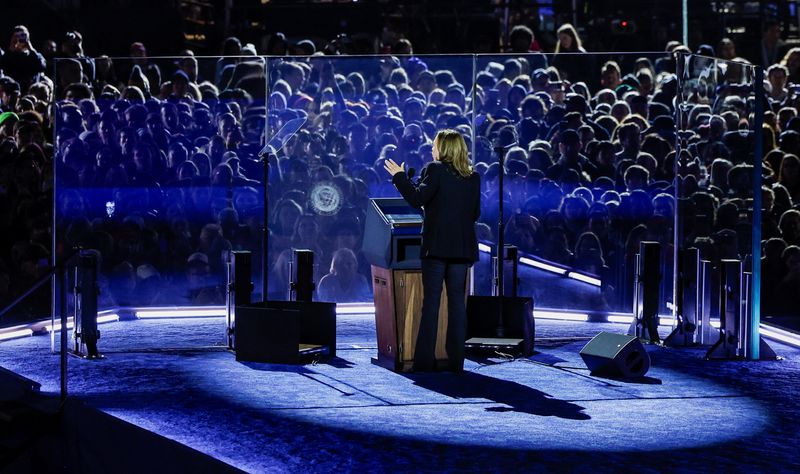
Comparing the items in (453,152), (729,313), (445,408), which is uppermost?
(453,152)

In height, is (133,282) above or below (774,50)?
below

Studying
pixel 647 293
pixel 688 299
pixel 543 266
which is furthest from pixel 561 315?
pixel 688 299

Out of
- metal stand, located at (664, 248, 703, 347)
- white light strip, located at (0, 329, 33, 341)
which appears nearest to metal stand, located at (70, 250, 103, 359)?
white light strip, located at (0, 329, 33, 341)

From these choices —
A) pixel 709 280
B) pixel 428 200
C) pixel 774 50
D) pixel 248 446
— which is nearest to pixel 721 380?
pixel 709 280

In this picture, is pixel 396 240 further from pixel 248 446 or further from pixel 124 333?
pixel 124 333

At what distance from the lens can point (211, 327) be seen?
28.4 feet

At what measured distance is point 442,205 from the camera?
645 cm

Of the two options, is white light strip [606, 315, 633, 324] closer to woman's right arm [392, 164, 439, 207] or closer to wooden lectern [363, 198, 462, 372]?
wooden lectern [363, 198, 462, 372]

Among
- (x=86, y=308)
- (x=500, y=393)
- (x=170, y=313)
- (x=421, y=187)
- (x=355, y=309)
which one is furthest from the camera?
(x=355, y=309)

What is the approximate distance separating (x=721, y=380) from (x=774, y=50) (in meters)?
6.23

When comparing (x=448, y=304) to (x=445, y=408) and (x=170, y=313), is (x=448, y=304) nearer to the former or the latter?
(x=445, y=408)

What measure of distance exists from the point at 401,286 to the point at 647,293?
2231 mm

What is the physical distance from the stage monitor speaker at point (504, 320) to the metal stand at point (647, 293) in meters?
0.96

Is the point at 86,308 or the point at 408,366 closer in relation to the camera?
the point at 408,366
